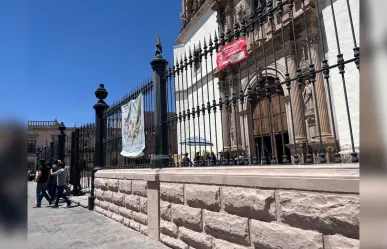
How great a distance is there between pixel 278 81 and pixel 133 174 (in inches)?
153

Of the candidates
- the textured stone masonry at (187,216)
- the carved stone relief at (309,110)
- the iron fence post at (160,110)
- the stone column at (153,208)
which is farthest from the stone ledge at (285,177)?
the carved stone relief at (309,110)

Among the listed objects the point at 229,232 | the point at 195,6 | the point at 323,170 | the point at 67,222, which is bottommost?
the point at 67,222

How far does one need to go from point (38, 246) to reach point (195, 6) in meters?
22.8

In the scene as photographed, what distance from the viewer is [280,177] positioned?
111 inches

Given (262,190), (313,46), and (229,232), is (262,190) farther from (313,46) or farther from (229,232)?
(313,46)

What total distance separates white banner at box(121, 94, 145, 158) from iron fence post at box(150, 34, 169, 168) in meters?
0.88

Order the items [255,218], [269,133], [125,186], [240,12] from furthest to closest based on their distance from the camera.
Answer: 1. [240,12]
2. [125,186]
3. [269,133]
4. [255,218]

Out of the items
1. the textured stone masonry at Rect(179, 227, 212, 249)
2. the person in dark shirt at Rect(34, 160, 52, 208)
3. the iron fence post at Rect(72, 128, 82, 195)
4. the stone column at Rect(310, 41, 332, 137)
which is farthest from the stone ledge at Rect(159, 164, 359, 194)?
the iron fence post at Rect(72, 128, 82, 195)

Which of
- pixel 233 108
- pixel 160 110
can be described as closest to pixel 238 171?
pixel 233 108

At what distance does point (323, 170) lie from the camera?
2479 millimetres

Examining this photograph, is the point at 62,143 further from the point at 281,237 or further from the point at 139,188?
the point at 281,237

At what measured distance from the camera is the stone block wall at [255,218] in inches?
90.4

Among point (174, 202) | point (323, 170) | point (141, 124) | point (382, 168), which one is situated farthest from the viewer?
point (141, 124)

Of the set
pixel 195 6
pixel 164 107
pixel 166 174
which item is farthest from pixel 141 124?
pixel 195 6
